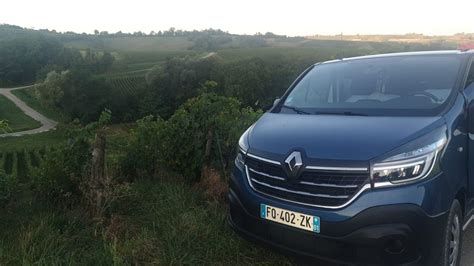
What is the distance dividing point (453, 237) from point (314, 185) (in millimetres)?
1099

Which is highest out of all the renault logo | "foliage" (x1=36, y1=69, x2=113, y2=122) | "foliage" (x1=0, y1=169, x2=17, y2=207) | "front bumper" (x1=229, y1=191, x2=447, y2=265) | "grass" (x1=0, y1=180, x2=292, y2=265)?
the renault logo

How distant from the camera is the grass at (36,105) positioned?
7900 cm

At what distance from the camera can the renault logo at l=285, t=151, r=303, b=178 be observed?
9.53ft

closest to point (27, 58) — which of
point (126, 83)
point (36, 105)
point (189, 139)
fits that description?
point (36, 105)

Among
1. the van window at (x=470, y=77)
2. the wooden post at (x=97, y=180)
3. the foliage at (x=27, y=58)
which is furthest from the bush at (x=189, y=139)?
the foliage at (x=27, y=58)

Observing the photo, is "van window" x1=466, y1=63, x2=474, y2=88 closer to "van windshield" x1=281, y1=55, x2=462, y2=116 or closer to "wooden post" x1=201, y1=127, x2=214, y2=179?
"van windshield" x1=281, y1=55, x2=462, y2=116

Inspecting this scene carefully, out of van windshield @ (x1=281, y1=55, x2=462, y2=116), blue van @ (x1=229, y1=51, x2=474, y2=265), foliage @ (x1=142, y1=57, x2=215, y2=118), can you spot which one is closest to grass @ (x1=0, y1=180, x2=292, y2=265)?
blue van @ (x1=229, y1=51, x2=474, y2=265)

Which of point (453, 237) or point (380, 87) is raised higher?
point (380, 87)

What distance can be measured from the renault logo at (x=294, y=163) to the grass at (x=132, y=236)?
922 millimetres

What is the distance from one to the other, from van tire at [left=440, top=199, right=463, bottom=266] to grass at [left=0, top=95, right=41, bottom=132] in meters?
71.6

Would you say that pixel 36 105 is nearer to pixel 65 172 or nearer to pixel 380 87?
pixel 65 172

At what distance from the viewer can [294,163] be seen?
2.93 m

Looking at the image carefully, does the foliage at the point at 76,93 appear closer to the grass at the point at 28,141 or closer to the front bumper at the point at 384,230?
the grass at the point at 28,141

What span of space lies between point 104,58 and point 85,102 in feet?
72.1
